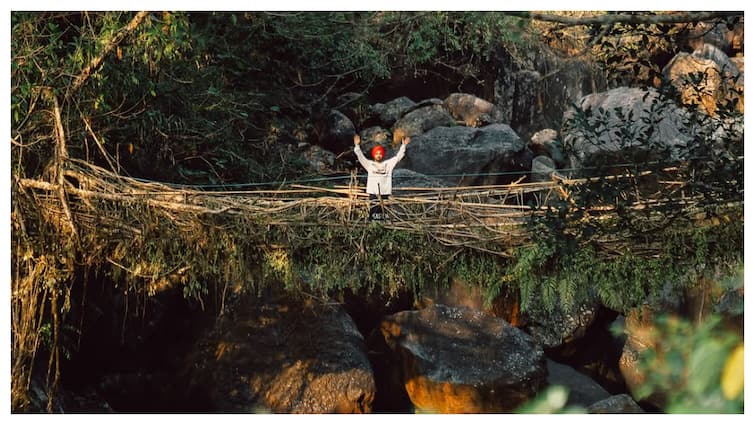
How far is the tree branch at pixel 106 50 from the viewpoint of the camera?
4531 mm

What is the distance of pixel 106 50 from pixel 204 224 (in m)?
1.15

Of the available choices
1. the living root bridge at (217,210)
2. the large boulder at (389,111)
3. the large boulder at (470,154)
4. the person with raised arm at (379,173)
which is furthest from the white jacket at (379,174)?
the large boulder at (389,111)

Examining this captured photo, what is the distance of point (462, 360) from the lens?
625 centimetres

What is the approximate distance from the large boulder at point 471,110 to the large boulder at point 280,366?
4.69m

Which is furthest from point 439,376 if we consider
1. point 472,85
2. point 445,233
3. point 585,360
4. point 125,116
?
point 472,85

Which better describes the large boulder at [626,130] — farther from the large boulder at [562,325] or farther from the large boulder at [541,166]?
the large boulder at [562,325]

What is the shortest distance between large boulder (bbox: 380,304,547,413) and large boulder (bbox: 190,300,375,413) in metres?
0.36

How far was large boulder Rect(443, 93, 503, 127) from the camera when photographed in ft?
33.8

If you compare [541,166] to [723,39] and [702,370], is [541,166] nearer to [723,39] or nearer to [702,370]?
[723,39]

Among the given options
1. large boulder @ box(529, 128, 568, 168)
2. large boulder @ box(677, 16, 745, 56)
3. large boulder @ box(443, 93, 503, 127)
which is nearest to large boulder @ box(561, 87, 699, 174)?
large boulder @ box(529, 128, 568, 168)

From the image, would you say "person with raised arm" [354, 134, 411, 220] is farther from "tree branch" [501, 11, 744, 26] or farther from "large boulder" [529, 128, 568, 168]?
"large boulder" [529, 128, 568, 168]

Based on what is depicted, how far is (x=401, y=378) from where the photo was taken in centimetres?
645

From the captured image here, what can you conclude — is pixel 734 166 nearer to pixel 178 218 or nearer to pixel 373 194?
pixel 373 194

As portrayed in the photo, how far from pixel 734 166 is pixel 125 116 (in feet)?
12.3
